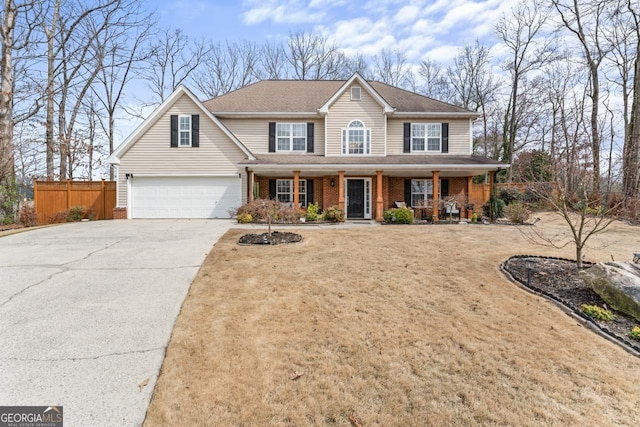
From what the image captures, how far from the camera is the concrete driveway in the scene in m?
2.88

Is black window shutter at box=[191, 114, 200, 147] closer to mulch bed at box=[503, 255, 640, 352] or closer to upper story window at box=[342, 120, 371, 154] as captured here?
upper story window at box=[342, 120, 371, 154]

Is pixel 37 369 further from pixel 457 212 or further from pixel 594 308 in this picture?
pixel 457 212

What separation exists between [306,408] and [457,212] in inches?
589

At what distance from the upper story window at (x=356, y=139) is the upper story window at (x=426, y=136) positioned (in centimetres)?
263

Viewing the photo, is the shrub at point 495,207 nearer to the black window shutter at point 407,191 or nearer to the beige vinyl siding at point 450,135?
the beige vinyl siding at point 450,135

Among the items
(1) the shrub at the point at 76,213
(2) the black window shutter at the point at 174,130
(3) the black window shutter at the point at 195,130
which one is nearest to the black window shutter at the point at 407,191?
(3) the black window shutter at the point at 195,130

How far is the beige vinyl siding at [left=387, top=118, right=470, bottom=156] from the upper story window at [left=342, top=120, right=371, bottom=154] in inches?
54.0

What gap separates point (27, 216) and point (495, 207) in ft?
71.9

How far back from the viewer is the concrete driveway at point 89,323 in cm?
288

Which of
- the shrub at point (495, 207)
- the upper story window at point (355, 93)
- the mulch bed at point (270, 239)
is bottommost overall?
the mulch bed at point (270, 239)

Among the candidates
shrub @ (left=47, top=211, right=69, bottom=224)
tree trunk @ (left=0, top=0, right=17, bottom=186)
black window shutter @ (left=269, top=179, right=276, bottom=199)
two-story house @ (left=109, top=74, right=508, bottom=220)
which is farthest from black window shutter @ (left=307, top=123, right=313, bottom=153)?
tree trunk @ (left=0, top=0, right=17, bottom=186)

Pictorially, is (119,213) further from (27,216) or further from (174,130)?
(174,130)

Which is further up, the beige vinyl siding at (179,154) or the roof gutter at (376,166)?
the beige vinyl siding at (179,154)

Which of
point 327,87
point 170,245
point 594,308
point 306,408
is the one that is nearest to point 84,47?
point 327,87
